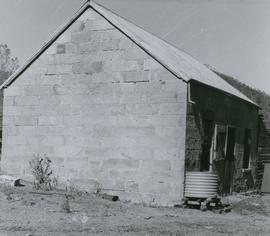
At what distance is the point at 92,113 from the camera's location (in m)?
13.6

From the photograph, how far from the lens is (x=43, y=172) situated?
14.1 metres

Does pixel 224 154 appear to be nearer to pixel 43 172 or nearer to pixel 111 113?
pixel 111 113

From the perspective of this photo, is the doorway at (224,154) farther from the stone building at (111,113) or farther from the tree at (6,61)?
the tree at (6,61)

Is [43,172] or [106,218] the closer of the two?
[106,218]

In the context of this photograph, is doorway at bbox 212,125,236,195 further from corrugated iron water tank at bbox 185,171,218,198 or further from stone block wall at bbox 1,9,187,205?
stone block wall at bbox 1,9,187,205

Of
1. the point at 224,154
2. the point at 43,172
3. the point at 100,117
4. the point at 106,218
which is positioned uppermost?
the point at 100,117

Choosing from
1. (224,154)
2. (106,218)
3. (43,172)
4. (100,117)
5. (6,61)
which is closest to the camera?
(106,218)

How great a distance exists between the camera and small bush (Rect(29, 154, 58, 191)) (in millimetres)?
14016

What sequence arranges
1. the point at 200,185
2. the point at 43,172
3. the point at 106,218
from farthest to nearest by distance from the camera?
the point at 43,172 → the point at 200,185 → the point at 106,218

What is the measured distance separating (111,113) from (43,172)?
2.94m

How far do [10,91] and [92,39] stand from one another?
3.37 metres

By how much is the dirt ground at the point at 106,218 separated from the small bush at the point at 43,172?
126cm

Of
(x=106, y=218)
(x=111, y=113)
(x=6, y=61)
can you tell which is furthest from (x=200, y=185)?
(x=6, y=61)

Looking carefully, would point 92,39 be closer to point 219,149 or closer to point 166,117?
point 166,117
